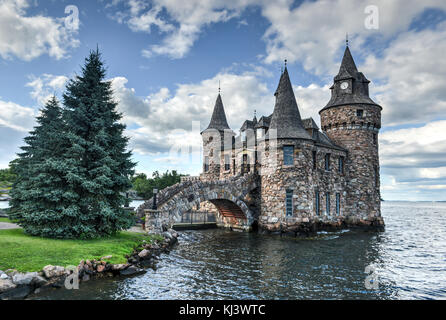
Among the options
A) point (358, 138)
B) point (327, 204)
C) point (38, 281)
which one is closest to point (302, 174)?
point (327, 204)

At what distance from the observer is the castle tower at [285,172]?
23453mm

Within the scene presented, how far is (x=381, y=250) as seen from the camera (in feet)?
60.7

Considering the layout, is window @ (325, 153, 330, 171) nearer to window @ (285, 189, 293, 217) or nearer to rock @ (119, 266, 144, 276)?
window @ (285, 189, 293, 217)

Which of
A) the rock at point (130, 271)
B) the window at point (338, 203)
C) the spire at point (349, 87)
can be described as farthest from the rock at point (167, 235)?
the spire at point (349, 87)

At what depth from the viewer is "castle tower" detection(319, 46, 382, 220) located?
94.7ft

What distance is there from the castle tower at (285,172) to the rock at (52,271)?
17302 mm

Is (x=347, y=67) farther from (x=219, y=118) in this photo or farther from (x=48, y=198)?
(x=48, y=198)

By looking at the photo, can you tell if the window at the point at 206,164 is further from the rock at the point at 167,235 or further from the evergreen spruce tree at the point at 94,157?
the evergreen spruce tree at the point at 94,157

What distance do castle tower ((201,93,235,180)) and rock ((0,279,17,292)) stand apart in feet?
94.4

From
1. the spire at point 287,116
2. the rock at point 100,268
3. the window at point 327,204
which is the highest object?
the spire at point 287,116

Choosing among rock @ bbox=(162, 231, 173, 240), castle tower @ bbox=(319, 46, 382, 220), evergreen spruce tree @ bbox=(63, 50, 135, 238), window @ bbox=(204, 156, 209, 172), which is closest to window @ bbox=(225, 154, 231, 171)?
window @ bbox=(204, 156, 209, 172)

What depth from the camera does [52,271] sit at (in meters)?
9.25
